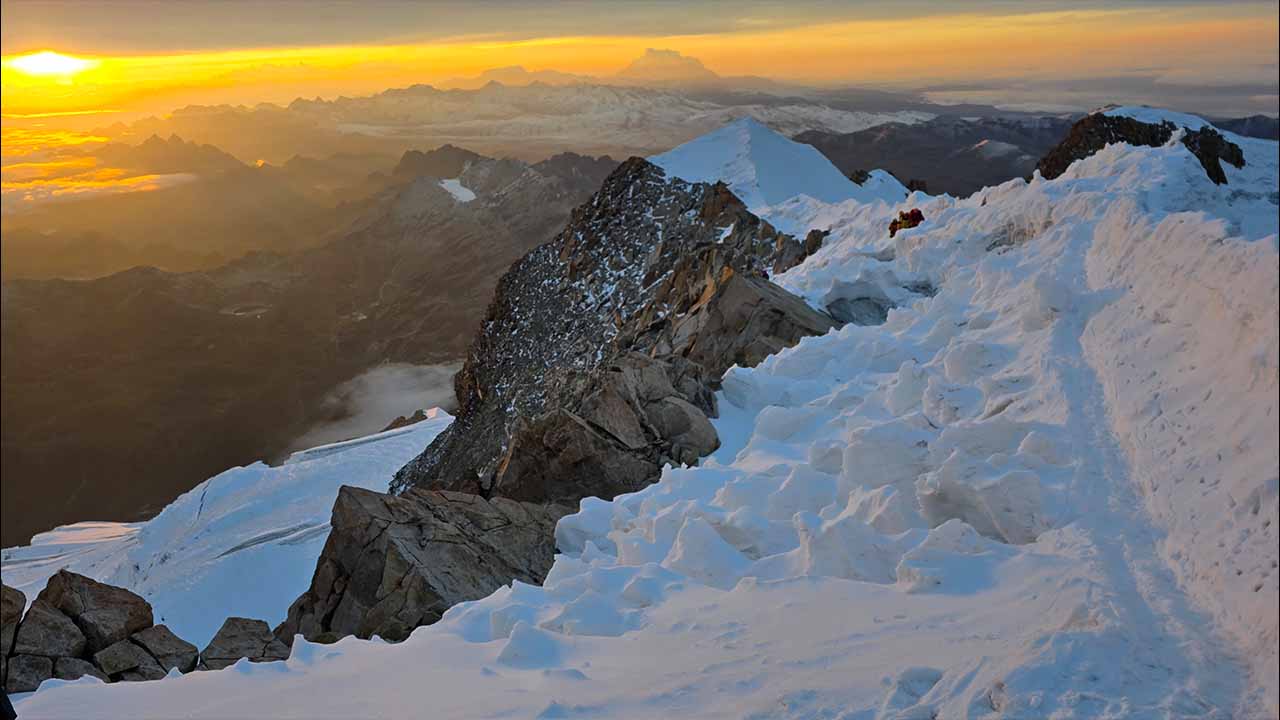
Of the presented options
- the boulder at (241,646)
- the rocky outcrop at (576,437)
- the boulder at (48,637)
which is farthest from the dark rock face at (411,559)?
the boulder at (48,637)

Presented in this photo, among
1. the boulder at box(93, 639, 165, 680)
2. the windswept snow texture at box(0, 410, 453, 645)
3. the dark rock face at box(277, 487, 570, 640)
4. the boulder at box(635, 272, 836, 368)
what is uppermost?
the boulder at box(635, 272, 836, 368)

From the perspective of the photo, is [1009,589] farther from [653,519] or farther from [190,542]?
[190,542]

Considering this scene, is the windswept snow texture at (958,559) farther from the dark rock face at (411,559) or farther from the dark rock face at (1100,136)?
the dark rock face at (1100,136)

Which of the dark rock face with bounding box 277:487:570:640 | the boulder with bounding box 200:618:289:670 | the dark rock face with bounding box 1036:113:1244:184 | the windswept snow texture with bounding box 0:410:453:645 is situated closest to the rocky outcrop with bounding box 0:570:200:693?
the boulder with bounding box 200:618:289:670

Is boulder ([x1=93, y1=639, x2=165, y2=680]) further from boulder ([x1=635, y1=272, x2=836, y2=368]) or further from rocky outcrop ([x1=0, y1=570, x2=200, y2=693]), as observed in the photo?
boulder ([x1=635, y1=272, x2=836, y2=368])

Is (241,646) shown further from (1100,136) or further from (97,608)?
(1100,136)

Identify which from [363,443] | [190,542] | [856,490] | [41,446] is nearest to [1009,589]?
[856,490]

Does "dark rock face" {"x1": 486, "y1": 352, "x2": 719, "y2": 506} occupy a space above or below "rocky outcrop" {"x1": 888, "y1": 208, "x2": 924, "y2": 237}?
below
